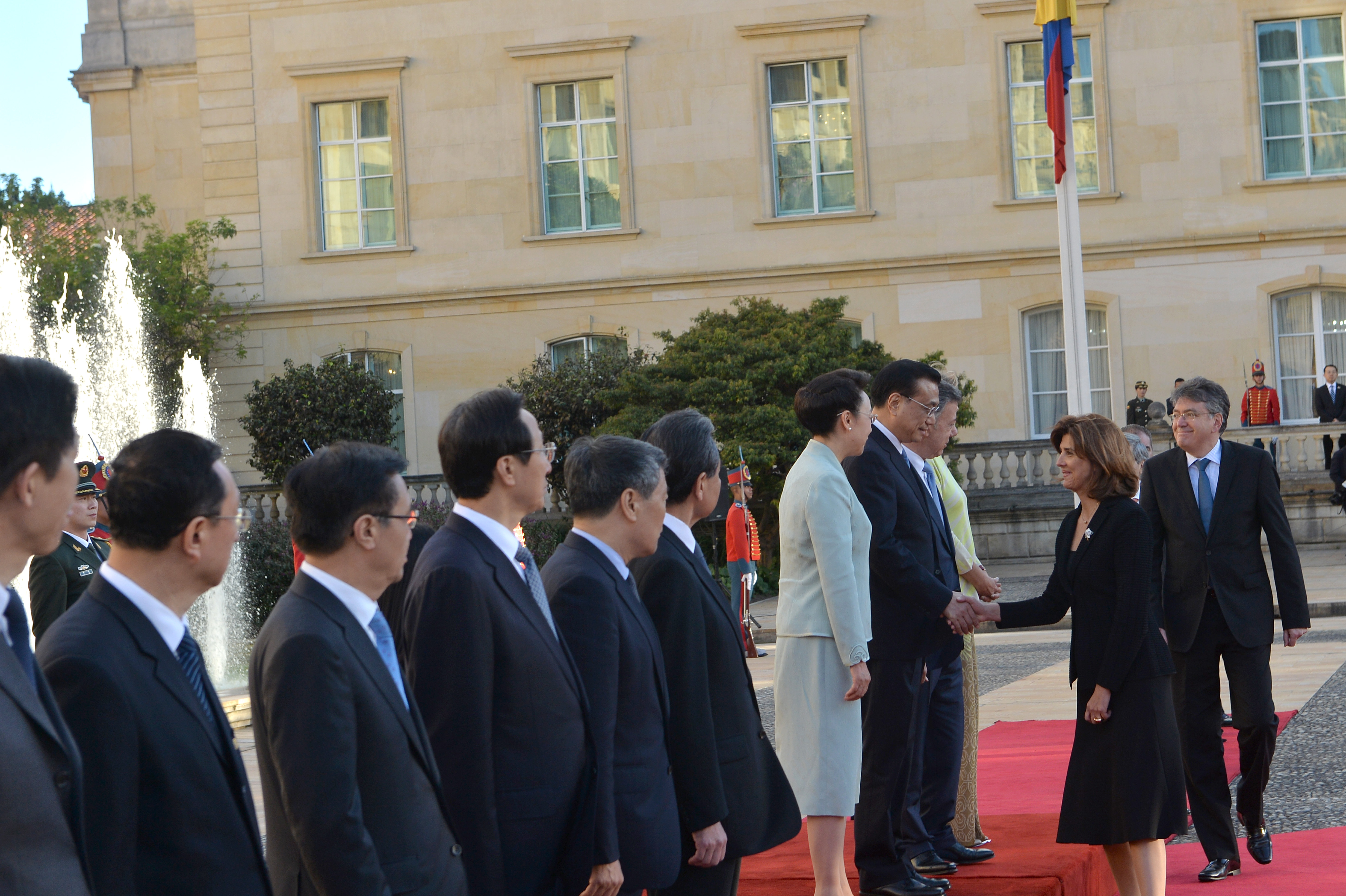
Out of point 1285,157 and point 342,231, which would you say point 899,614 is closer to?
point 1285,157

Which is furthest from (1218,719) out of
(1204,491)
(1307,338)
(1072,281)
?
(1307,338)

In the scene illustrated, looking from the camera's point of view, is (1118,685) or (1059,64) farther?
(1059,64)

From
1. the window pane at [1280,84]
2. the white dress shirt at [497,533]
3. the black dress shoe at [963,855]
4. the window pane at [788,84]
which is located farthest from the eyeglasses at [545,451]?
the window pane at [1280,84]

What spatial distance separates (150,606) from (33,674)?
392 mm

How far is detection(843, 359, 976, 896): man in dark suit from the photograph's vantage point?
5082 millimetres

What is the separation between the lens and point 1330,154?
25.1 m

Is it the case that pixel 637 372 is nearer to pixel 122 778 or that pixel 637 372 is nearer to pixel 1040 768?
pixel 1040 768

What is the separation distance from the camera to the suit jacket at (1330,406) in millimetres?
22531

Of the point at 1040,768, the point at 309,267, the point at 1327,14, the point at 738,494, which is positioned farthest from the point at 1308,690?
the point at 309,267

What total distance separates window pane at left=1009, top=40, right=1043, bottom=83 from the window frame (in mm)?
3532

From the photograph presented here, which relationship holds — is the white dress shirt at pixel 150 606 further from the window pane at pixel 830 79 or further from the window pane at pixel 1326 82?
the window pane at pixel 1326 82

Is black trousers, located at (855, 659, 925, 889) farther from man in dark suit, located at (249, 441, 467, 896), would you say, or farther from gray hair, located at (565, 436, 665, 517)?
man in dark suit, located at (249, 441, 467, 896)

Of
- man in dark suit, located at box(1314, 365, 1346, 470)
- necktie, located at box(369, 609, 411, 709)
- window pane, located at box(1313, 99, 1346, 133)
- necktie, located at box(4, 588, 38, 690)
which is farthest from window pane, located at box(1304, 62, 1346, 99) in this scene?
necktie, located at box(4, 588, 38, 690)

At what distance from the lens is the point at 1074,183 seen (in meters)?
17.4
